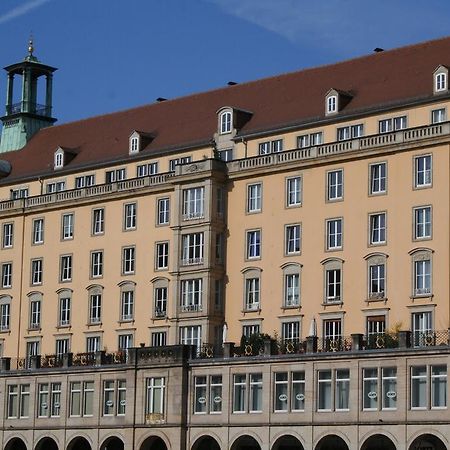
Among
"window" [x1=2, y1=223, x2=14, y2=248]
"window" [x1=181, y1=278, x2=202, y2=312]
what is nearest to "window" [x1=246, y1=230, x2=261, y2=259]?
"window" [x1=181, y1=278, x2=202, y2=312]

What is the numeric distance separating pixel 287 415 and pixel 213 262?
13.1 metres

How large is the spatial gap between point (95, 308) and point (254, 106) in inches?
631

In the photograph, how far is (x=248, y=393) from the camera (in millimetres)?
74312

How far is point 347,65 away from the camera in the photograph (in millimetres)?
85812

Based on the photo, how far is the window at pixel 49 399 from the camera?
84.9 metres

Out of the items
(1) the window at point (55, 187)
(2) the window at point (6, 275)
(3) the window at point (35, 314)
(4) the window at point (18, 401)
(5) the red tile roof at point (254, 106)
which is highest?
(5) the red tile roof at point (254, 106)

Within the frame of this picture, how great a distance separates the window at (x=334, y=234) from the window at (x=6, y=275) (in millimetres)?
26267

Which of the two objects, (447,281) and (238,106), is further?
(238,106)

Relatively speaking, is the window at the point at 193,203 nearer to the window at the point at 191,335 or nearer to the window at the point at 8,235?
the window at the point at 191,335

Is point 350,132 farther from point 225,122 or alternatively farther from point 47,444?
point 47,444

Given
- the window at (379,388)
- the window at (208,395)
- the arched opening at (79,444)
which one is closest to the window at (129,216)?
the arched opening at (79,444)

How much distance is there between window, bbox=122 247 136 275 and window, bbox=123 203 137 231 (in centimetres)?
137

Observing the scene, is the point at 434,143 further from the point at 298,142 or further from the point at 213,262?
the point at 213,262

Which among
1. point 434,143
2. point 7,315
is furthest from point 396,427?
point 7,315
